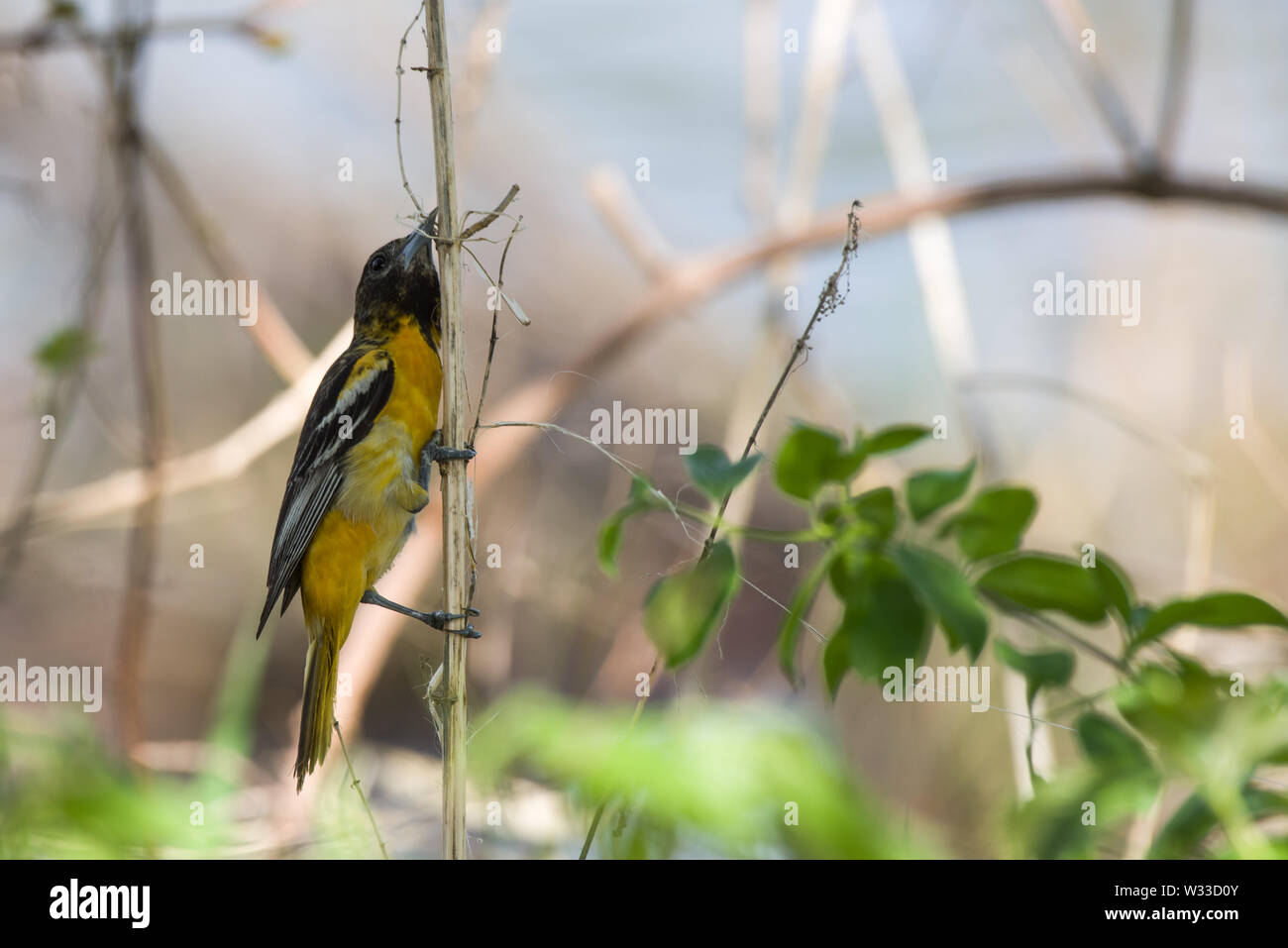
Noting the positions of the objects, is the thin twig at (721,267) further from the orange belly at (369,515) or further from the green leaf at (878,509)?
the green leaf at (878,509)

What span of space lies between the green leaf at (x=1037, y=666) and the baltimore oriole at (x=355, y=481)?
1.81m

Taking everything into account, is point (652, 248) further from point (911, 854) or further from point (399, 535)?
point (911, 854)

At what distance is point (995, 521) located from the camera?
1.41 meters

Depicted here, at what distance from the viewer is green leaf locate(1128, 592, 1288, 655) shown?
1359mm

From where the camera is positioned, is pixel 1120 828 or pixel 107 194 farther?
pixel 107 194

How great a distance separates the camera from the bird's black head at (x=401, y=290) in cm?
333

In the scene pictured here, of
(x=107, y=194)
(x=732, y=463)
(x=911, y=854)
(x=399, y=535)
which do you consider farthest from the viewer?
(x=107, y=194)

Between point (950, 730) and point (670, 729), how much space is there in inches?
142

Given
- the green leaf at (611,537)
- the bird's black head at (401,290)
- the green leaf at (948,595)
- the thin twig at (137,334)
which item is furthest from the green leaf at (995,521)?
the thin twig at (137,334)

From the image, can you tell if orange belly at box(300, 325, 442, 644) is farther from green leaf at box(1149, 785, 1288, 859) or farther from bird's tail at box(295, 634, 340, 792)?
green leaf at box(1149, 785, 1288, 859)

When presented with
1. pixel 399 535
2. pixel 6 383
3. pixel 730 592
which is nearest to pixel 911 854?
pixel 730 592

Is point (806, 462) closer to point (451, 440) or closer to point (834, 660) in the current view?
point (834, 660)

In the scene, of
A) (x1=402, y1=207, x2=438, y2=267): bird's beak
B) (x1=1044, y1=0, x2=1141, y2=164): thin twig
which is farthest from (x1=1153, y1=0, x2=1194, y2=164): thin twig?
(x1=402, y1=207, x2=438, y2=267): bird's beak
